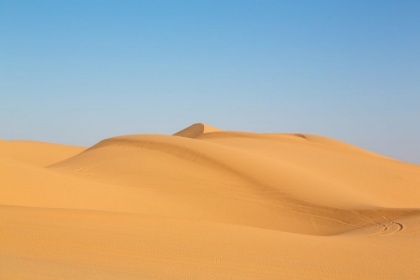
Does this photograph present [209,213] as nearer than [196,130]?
Yes

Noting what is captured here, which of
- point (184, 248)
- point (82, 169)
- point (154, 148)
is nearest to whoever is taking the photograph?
point (184, 248)

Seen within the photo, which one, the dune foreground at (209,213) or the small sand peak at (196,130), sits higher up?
the small sand peak at (196,130)

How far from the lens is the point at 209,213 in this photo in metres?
14.7

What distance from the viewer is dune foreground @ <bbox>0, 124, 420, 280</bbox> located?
20.8 ft

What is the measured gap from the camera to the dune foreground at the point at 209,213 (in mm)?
6336

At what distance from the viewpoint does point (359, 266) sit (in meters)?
6.89

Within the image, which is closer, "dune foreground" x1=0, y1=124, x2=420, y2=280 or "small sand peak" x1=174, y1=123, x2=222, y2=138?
"dune foreground" x1=0, y1=124, x2=420, y2=280

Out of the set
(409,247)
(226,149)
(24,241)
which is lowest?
(409,247)

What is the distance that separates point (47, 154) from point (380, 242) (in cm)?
3473

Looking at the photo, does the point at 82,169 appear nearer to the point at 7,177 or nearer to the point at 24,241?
the point at 7,177

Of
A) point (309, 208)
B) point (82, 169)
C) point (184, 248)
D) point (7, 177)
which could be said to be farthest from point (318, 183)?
point (184, 248)

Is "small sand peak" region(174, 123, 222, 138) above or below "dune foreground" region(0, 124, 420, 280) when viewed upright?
above

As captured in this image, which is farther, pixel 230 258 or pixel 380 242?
pixel 380 242

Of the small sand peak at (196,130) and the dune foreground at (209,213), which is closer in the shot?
the dune foreground at (209,213)
